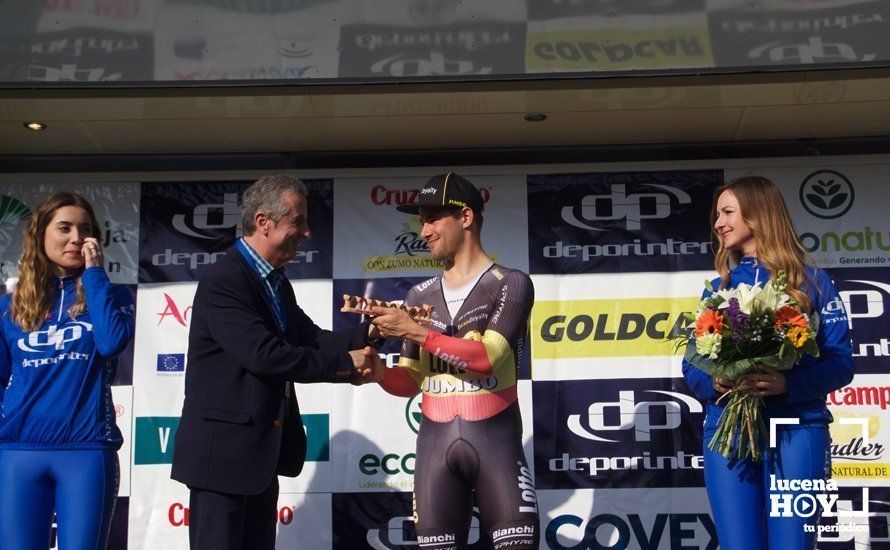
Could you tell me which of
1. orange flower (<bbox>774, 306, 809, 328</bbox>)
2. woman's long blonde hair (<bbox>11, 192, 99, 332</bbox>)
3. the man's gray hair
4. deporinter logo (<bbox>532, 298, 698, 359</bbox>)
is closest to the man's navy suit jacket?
the man's gray hair

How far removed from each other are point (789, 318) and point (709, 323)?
0.77 feet

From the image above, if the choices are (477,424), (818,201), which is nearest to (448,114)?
(477,424)

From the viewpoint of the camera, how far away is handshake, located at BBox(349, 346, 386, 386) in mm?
3418

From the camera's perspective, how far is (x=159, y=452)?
17.2ft

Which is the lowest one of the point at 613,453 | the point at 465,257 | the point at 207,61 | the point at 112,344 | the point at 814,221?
the point at 613,453

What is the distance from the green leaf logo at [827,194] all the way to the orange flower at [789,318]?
2475 mm

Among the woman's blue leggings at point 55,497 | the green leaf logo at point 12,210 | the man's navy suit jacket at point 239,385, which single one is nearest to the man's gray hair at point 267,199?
the man's navy suit jacket at point 239,385

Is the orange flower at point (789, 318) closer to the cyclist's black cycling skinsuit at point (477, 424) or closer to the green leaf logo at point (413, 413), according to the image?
the cyclist's black cycling skinsuit at point (477, 424)

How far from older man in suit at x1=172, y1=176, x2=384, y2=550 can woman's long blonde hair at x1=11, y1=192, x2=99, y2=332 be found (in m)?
0.62

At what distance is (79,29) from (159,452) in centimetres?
225

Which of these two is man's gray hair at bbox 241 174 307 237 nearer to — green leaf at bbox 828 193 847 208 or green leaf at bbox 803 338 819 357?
green leaf at bbox 803 338 819 357

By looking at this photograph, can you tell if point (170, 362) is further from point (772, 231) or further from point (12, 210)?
point (772, 231)

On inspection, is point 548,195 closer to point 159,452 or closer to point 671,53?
point 671,53

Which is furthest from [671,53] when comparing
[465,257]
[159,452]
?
[159,452]
